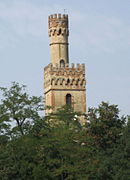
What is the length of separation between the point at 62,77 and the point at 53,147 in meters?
41.6

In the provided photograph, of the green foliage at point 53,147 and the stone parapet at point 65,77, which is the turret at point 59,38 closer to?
the stone parapet at point 65,77

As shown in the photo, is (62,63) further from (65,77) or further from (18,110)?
(18,110)

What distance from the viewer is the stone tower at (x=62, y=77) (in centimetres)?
11312

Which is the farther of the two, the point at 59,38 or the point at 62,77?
the point at 59,38

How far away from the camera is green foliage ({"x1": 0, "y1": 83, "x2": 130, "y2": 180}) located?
234 ft

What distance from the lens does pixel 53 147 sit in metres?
73.8

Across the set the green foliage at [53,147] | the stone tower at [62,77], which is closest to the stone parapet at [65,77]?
the stone tower at [62,77]

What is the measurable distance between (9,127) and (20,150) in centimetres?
296

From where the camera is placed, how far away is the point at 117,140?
83062mm

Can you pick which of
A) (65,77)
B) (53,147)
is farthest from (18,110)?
(65,77)

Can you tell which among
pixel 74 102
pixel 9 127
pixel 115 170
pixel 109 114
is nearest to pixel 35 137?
pixel 9 127

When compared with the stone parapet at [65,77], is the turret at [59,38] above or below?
above

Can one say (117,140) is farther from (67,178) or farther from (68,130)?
(67,178)

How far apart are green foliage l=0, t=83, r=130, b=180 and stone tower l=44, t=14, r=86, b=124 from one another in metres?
28.1
